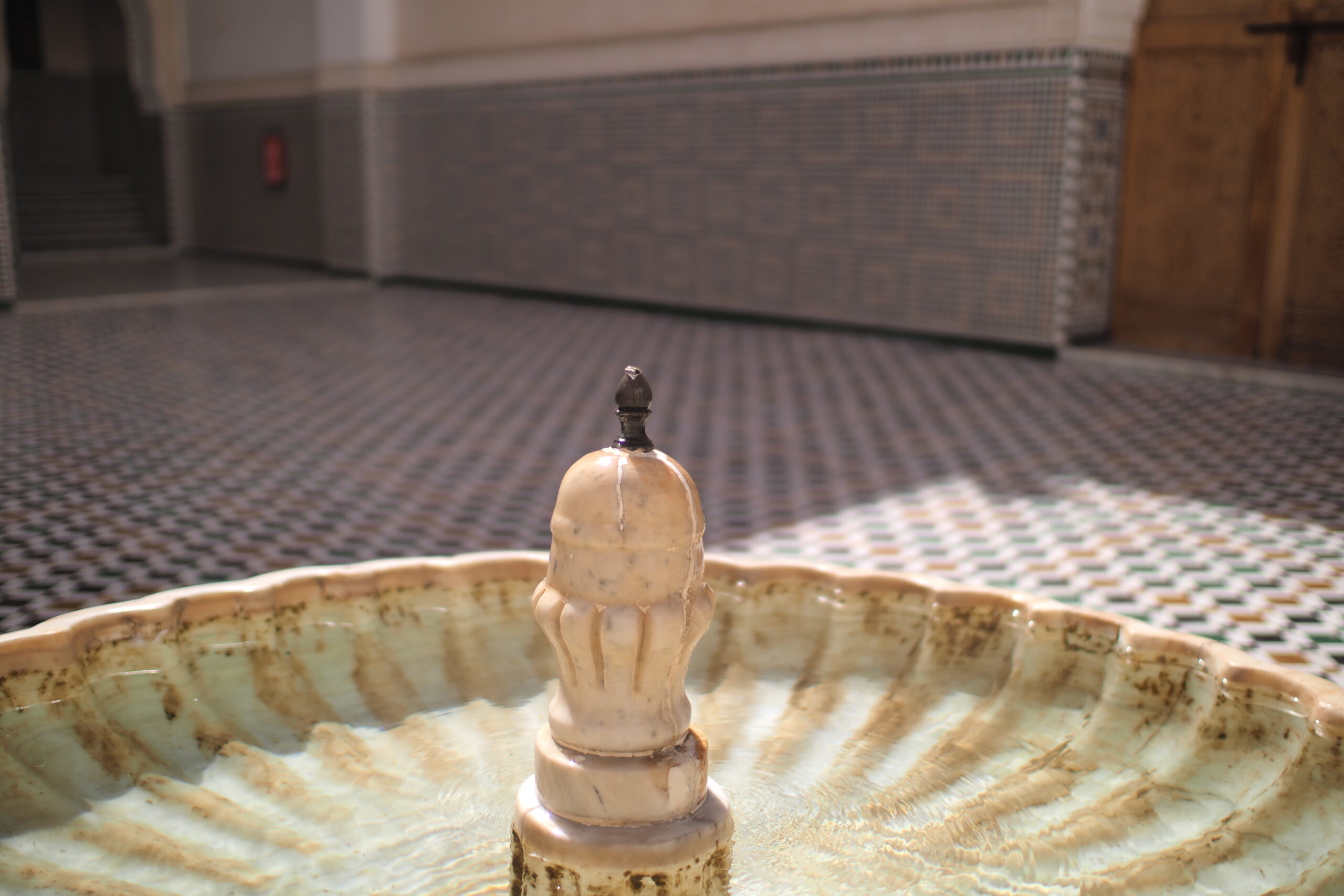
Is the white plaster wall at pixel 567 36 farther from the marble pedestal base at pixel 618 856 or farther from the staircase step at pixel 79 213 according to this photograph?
the marble pedestal base at pixel 618 856

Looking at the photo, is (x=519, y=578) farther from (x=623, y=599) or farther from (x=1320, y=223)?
(x=1320, y=223)

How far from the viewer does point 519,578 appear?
1.80 meters

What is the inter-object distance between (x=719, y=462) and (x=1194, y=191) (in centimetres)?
282

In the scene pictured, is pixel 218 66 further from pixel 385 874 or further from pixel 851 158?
pixel 385 874

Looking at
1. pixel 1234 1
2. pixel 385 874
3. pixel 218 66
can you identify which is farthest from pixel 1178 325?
pixel 218 66

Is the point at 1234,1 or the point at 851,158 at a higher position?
the point at 1234,1

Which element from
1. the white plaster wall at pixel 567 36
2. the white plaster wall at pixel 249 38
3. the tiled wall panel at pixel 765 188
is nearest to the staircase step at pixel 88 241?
the white plaster wall at pixel 567 36

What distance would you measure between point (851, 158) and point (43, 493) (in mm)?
4027

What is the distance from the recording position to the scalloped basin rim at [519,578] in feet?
4.54

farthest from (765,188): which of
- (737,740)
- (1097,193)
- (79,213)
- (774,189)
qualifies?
(79,213)

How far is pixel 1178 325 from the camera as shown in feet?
17.7

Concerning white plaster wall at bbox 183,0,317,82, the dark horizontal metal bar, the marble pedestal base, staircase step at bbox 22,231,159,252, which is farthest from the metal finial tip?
staircase step at bbox 22,231,159,252

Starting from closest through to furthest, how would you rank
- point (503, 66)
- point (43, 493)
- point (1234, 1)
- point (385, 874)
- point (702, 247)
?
1. point (385, 874)
2. point (43, 493)
3. point (1234, 1)
4. point (702, 247)
5. point (503, 66)

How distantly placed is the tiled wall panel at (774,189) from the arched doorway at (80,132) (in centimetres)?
395
